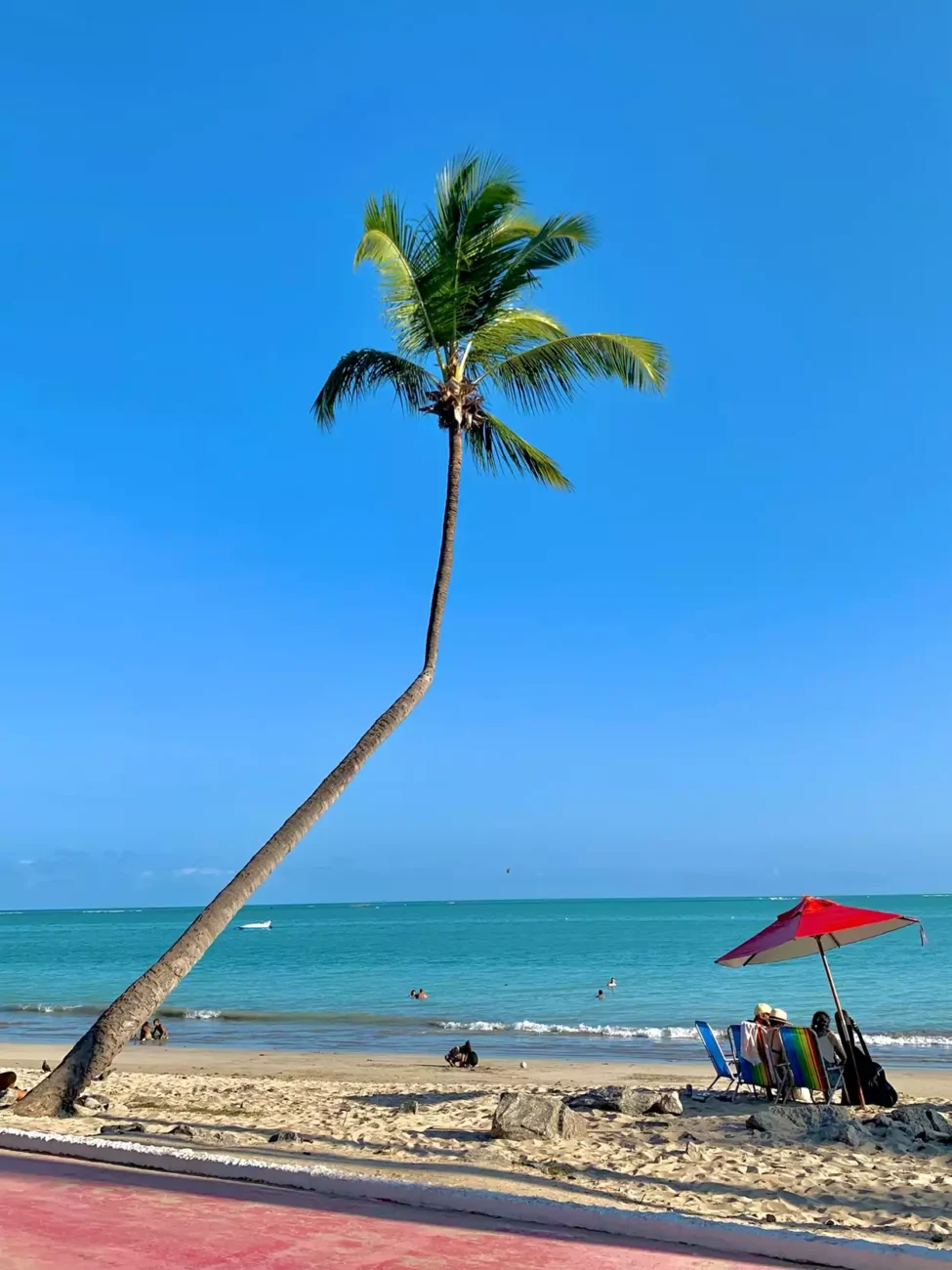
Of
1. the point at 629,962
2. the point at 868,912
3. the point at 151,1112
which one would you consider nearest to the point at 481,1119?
the point at 151,1112

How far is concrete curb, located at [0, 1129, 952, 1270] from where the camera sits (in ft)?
15.0

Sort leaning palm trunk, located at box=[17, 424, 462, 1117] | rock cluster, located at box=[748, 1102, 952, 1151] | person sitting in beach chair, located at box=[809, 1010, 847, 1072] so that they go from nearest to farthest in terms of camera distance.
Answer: rock cluster, located at box=[748, 1102, 952, 1151], leaning palm trunk, located at box=[17, 424, 462, 1117], person sitting in beach chair, located at box=[809, 1010, 847, 1072]

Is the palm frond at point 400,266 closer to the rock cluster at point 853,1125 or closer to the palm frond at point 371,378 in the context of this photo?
the palm frond at point 371,378

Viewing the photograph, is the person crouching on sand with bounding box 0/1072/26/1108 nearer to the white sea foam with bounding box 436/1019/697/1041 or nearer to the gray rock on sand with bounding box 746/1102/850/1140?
the gray rock on sand with bounding box 746/1102/850/1140

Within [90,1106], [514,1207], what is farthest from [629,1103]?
[90,1106]

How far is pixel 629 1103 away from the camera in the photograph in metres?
9.31

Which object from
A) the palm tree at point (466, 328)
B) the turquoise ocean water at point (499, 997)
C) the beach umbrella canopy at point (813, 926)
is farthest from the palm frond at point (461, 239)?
the turquoise ocean water at point (499, 997)

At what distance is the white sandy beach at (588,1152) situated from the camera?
6.16m

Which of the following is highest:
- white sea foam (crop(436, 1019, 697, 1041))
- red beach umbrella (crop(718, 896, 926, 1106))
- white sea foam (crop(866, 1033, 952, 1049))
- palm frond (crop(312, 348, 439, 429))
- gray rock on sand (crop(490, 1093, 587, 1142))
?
palm frond (crop(312, 348, 439, 429))

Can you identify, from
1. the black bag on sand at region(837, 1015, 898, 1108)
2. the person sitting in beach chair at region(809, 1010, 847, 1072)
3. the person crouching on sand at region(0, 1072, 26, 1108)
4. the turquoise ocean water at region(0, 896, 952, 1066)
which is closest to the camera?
the person crouching on sand at region(0, 1072, 26, 1108)

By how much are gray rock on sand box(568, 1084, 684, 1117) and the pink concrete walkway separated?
4.24 meters

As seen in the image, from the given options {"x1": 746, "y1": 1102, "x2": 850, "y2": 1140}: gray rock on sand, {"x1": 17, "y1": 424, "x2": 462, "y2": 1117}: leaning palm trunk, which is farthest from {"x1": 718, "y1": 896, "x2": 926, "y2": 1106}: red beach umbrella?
{"x1": 17, "y1": 424, "x2": 462, "y2": 1117}: leaning palm trunk

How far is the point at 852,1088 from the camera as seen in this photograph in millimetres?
9609

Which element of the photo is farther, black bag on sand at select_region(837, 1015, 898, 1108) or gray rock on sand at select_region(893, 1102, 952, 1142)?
black bag on sand at select_region(837, 1015, 898, 1108)
